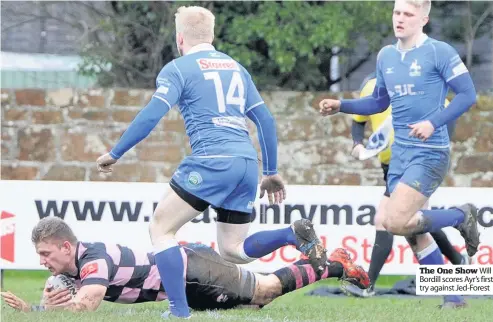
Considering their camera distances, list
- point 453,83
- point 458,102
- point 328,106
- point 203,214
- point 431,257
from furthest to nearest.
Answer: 1. point 203,214
2. point 431,257
3. point 328,106
4. point 453,83
5. point 458,102

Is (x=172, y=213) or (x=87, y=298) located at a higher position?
(x=172, y=213)

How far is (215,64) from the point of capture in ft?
25.2

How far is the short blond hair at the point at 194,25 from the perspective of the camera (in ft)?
25.4

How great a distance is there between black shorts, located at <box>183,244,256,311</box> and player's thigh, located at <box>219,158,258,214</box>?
56cm

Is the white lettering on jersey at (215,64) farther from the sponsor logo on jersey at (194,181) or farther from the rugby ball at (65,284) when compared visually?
the rugby ball at (65,284)

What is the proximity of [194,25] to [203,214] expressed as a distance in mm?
3267

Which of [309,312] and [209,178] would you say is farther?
[309,312]

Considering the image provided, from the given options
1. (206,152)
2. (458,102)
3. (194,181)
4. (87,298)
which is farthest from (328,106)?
(87,298)

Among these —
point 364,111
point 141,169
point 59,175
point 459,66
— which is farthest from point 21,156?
point 459,66

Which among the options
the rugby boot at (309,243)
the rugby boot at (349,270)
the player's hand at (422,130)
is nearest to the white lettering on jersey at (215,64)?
the rugby boot at (309,243)

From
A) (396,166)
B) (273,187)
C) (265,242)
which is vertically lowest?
(265,242)

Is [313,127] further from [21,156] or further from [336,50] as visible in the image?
[21,156]

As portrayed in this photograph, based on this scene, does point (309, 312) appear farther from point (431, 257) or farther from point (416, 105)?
point (416, 105)

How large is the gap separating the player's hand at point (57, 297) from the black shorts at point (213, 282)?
0.78 m
